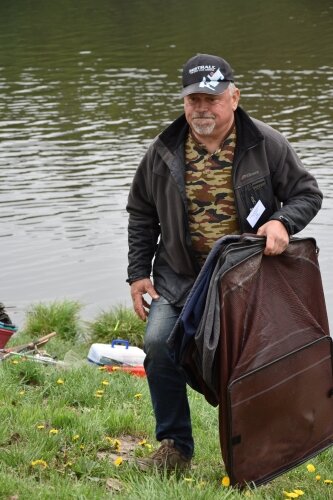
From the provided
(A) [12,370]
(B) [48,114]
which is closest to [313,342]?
(A) [12,370]

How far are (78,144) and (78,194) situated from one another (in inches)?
136

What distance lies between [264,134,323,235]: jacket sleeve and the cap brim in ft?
1.28

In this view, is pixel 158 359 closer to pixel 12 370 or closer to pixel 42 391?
pixel 42 391

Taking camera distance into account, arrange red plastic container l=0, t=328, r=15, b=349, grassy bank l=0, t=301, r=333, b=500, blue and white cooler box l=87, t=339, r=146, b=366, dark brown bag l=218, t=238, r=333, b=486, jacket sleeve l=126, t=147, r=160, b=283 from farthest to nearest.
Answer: blue and white cooler box l=87, t=339, r=146, b=366 < red plastic container l=0, t=328, r=15, b=349 < jacket sleeve l=126, t=147, r=160, b=283 < dark brown bag l=218, t=238, r=333, b=486 < grassy bank l=0, t=301, r=333, b=500

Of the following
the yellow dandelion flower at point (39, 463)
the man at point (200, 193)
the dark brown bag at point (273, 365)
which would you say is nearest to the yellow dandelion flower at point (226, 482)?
the dark brown bag at point (273, 365)

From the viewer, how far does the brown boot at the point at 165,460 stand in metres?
5.61

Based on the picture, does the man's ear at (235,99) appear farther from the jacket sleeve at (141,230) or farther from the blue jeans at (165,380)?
the blue jeans at (165,380)

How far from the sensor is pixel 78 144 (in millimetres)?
21984

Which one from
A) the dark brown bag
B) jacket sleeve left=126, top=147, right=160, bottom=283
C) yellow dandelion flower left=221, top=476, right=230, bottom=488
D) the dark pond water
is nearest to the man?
jacket sleeve left=126, top=147, right=160, bottom=283

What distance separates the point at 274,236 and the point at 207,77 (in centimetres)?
82

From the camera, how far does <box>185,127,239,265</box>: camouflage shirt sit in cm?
558

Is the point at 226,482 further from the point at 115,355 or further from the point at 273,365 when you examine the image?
the point at 115,355

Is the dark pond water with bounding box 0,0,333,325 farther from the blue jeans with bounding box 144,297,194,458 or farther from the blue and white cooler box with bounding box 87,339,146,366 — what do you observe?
the blue jeans with bounding box 144,297,194,458

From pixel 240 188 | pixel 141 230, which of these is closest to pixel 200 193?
pixel 240 188
